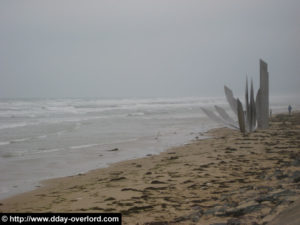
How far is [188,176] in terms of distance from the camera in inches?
191

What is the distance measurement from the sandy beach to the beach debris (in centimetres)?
320

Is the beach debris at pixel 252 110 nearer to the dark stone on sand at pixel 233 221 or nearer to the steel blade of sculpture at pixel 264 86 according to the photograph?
the steel blade of sculpture at pixel 264 86

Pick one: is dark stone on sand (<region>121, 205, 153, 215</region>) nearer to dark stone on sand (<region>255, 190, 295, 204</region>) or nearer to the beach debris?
dark stone on sand (<region>255, 190, 295, 204</region>)

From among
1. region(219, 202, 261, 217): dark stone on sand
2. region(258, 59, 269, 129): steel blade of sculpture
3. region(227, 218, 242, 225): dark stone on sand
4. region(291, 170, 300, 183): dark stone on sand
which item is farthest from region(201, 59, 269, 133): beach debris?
region(227, 218, 242, 225): dark stone on sand

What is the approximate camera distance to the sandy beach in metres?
2.81

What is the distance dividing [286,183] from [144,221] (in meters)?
1.62

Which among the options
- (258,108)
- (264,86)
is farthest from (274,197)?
(258,108)

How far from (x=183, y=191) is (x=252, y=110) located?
7.19 meters

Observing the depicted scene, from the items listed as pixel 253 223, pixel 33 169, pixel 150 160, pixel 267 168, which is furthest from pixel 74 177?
pixel 253 223

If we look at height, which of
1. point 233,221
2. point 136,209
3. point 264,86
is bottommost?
point 136,209

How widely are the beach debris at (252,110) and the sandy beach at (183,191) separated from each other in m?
3.20

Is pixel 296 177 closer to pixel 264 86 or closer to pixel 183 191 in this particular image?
pixel 183 191

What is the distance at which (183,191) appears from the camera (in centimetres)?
396

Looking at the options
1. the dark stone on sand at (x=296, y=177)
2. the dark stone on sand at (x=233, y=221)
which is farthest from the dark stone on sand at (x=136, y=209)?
the dark stone on sand at (x=296, y=177)
